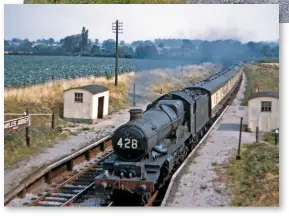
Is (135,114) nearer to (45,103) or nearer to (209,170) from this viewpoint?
(209,170)

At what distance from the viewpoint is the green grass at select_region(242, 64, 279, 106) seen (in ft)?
23.8

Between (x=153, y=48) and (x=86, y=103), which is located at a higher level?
(x=153, y=48)

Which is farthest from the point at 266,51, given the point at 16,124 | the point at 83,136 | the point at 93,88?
the point at 16,124

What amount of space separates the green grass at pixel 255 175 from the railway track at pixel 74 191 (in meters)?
2.05

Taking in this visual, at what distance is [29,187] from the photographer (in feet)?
24.4

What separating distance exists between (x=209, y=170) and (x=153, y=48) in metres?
2.20

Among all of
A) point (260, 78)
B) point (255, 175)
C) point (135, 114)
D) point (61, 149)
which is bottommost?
point (255, 175)

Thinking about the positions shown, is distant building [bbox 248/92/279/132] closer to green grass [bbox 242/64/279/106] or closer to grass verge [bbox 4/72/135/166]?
green grass [bbox 242/64/279/106]

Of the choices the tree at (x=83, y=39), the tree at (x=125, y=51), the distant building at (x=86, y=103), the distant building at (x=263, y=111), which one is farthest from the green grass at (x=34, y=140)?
the distant building at (x=263, y=111)

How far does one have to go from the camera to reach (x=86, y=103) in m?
8.02

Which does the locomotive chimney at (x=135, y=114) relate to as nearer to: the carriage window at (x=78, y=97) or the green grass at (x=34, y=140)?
the carriage window at (x=78, y=97)

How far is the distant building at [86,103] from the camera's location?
311 inches
